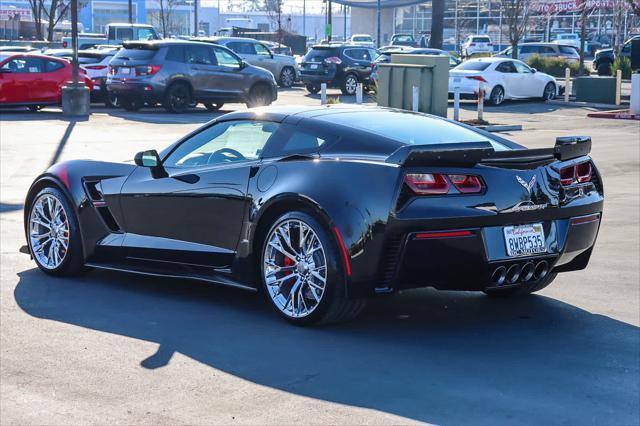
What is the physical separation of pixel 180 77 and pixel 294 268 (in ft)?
66.7

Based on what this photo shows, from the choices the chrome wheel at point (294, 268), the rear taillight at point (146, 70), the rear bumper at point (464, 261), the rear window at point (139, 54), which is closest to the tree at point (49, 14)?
the rear window at point (139, 54)

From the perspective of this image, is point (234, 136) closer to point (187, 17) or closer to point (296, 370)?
point (296, 370)

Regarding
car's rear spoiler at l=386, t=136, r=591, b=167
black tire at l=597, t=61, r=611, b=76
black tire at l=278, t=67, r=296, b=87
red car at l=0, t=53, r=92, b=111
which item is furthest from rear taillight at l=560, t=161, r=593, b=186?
black tire at l=597, t=61, r=611, b=76

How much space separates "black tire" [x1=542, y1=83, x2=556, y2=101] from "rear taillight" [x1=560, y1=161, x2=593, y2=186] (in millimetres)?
27572

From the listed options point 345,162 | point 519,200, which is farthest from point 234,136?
point 519,200

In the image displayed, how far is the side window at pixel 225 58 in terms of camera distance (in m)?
27.1

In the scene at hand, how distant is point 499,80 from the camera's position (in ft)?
104

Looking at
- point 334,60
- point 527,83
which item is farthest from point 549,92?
point 334,60

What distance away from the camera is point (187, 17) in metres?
133

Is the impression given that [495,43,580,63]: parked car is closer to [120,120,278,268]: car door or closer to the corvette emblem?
[120,120,278,268]: car door

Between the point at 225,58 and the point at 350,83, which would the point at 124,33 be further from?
the point at 225,58

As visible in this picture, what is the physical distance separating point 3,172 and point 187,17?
121273mm

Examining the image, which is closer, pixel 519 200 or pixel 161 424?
pixel 161 424

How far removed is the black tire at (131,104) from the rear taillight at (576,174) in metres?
20.2
